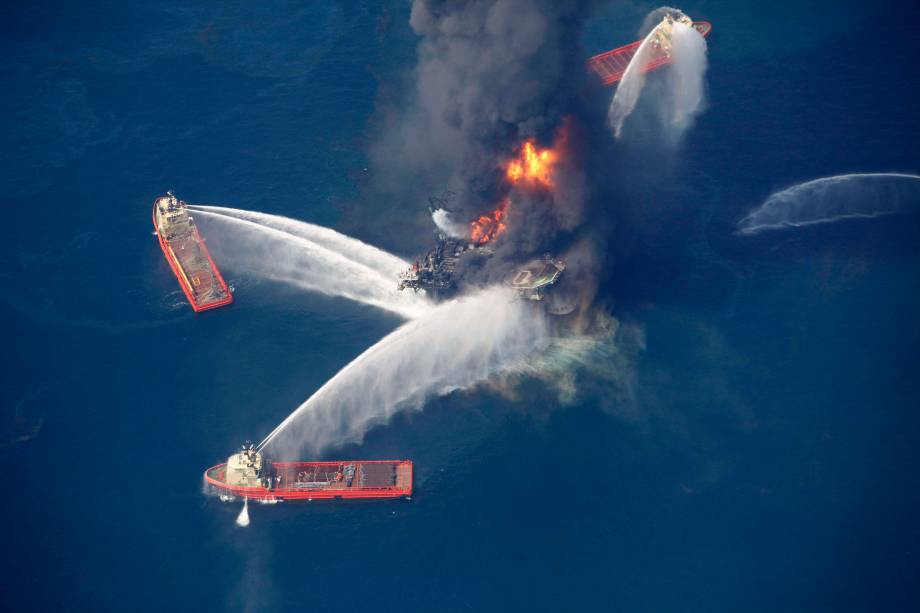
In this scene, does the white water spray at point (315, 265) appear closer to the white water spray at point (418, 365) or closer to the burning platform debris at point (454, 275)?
the burning platform debris at point (454, 275)

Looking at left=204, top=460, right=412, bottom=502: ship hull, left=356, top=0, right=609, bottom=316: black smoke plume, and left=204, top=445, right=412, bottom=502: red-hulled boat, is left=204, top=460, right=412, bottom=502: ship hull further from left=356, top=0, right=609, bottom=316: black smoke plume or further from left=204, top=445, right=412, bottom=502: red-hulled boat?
left=356, top=0, right=609, bottom=316: black smoke plume

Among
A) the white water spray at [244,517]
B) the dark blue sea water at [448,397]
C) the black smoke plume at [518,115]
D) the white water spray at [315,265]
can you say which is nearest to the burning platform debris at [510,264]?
the black smoke plume at [518,115]

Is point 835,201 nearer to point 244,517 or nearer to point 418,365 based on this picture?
point 418,365

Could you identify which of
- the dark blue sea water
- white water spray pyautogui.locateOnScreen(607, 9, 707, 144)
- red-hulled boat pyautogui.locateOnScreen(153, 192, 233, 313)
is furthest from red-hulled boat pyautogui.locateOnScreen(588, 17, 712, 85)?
red-hulled boat pyautogui.locateOnScreen(153, 192, 233, 313)

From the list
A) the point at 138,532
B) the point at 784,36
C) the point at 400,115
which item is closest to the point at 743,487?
the point at 138,532

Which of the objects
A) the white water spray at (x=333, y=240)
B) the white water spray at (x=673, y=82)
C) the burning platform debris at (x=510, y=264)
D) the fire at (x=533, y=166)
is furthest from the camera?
the white water spray at (x=673, y=82)

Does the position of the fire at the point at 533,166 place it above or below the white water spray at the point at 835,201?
below

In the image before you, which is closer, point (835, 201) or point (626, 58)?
point (835, 201)

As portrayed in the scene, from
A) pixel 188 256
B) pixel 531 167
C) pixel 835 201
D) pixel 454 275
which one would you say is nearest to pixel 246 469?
pixel 454 275
